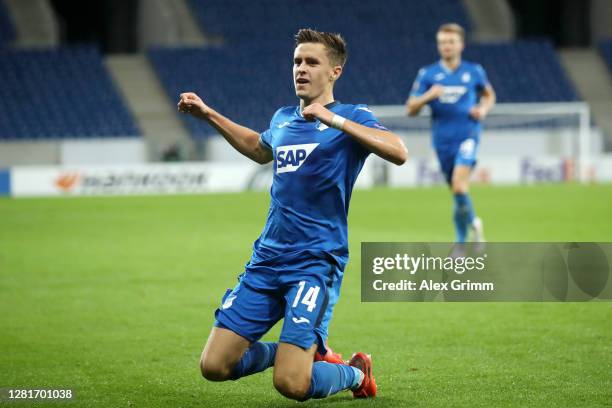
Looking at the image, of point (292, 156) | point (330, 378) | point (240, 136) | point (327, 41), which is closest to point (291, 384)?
point (330, 378)

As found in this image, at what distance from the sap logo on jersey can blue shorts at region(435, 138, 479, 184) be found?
6.65 m

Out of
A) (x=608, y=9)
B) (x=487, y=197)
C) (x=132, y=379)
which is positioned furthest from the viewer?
(x=608, y=9)

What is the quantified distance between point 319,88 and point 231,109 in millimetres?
25615

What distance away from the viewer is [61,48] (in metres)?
31.6

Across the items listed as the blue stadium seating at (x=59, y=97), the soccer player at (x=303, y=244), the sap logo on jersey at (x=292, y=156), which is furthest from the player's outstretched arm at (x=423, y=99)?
the blue stadium seating at (x=59, y=97)

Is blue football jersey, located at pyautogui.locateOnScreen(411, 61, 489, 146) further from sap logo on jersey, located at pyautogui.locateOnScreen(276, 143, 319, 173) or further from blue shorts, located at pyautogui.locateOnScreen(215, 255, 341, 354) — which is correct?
blue shorts, located at pyautogui.locateOnScreen(215, 255, 341, 354)

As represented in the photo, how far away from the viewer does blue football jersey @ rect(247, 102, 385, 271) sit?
524 cm

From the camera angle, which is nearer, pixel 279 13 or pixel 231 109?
pixel 231 109

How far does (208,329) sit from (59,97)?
23.5 meters

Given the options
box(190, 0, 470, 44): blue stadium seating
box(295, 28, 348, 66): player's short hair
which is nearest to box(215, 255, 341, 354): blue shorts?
box(295, 28, 348, 66): player's short hair

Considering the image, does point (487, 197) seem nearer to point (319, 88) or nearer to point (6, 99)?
point (6, 99)

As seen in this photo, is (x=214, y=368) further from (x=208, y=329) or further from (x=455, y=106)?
(x=455, y=106)

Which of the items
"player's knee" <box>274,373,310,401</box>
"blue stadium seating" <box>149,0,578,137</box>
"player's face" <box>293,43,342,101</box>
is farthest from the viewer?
"blue stadium seating" <box>149,0,578,137</box>

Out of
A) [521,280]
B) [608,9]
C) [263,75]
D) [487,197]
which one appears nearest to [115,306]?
[521,280]
